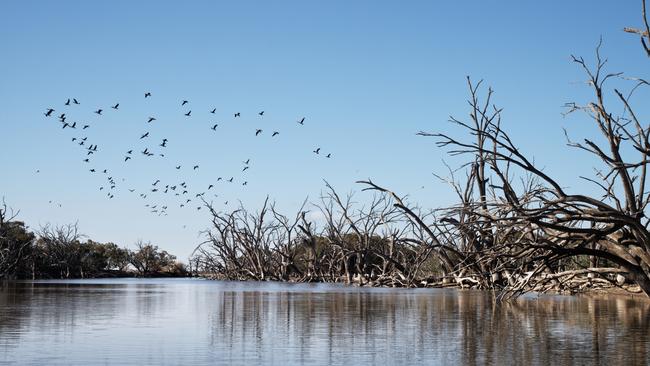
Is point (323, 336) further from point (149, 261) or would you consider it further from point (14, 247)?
point (149, 261)

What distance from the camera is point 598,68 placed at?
18.0 meters

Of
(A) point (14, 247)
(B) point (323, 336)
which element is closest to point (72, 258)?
(A) point (14, 247)

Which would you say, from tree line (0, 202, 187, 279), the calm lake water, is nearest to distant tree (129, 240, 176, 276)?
tree line (0, 202, 187, 279)

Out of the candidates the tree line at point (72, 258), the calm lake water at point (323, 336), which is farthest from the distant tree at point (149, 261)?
the calm lake water at point (323, 336)

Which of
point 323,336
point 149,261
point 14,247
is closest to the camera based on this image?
point 323,336

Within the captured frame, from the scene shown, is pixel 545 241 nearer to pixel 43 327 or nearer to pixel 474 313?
pixel 474 313

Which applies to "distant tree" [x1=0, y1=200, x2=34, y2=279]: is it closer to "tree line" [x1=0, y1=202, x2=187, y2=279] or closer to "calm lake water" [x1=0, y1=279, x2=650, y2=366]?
"tree line" [x1=0, y1=202, x2=187, y2=279]

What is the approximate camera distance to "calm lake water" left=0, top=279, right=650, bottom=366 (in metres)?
9.91

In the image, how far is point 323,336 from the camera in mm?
12828

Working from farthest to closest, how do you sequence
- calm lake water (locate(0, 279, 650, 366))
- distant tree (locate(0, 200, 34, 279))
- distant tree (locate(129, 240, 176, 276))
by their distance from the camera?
distant tree (locate(129, 240, 176, 276)) < distant tree (locate(0, 200, 34, 279)) < calm lake water (locate(0, 279, 650, 366))

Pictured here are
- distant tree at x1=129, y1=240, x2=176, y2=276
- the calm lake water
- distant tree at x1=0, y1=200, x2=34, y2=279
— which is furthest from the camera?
distant tree at x1=129, y1=240, x2=176, y2=276

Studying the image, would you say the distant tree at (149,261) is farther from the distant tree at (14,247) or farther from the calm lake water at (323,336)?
the calm lake water at (323,336)

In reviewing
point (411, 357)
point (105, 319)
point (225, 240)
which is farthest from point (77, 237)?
point (411, 357)

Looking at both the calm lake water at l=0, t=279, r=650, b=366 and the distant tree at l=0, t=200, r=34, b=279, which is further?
the distant tree at l=0, t=200, r=34, b=279
